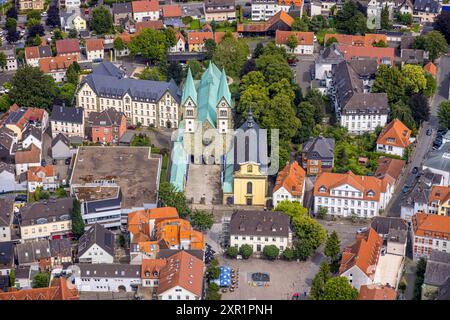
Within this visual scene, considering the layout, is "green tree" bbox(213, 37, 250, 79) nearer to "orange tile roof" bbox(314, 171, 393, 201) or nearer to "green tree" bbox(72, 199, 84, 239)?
"orange tile roof" bbox(314, 171, 393, 201)

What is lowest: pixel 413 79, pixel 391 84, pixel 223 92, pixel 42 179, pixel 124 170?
pixel 42 179

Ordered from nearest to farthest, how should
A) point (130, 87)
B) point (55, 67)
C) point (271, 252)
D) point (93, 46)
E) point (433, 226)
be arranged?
1. point (433, 226)
2. point (271, 252)
3. point (130, 87)
4. point (55, 67)
5. point (93, 46)

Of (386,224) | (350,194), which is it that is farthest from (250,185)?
(386,224)

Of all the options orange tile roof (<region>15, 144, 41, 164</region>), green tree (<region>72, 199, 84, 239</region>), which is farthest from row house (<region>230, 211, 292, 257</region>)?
orange tile roof (<region>15, 144, 41, 164</region>)

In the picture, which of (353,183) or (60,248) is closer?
(60,248)

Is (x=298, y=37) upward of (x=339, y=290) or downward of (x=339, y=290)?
upward

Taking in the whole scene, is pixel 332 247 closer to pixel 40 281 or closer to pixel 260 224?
pixel 260 224

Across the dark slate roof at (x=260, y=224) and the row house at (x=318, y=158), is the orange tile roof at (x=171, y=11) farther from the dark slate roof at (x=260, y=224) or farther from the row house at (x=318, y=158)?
the dark slate roof at (x=260, y=224)
